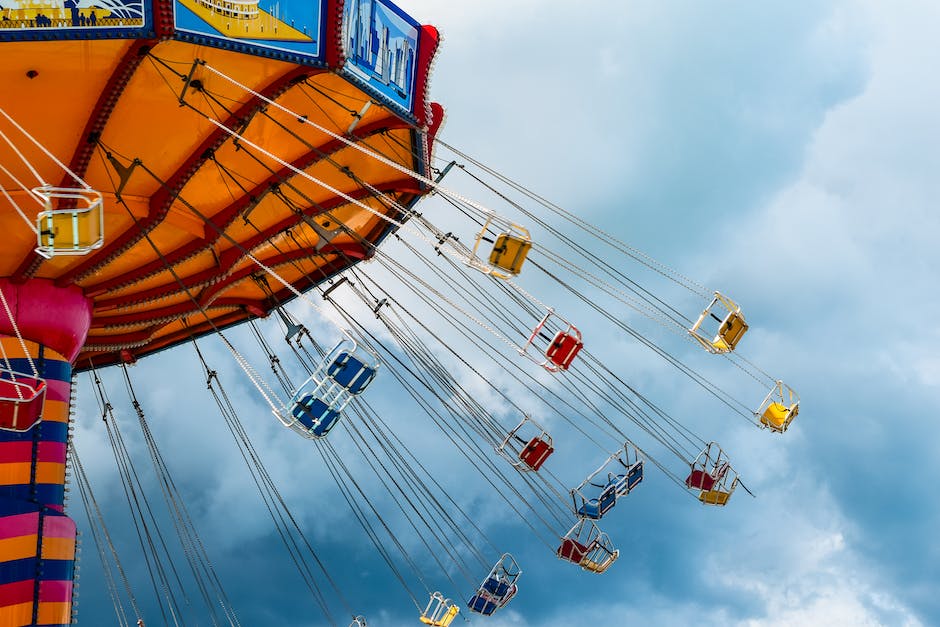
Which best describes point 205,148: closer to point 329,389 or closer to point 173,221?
point 173,221

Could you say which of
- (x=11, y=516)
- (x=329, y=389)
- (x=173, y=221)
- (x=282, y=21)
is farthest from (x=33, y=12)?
(x=11, y=516)

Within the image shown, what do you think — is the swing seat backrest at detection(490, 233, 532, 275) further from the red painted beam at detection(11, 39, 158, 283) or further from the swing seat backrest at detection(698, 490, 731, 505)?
the swing seat backrest at detection(698, 490, 731, 505)

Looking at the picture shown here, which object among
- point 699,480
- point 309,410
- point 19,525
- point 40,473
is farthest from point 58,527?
point 699,480

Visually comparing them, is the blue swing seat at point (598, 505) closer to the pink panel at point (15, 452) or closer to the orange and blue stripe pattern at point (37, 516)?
the orange and blue stripe pattern at point (37, 516)

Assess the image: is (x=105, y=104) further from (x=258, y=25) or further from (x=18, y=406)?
(x=18, y=406)

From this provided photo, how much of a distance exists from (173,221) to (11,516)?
5.97m

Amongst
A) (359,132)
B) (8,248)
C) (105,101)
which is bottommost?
(8,248)

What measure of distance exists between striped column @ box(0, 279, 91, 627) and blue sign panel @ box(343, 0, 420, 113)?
307 inches

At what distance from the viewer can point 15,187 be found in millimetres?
17203

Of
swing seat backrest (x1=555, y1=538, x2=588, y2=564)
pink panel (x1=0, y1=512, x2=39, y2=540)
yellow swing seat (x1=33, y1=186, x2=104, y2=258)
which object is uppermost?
yellow swing seat (x1=33, y1=186, x2=104, y2=258)

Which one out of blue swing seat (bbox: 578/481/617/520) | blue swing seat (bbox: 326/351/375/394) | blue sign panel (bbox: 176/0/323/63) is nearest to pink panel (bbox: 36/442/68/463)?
blue swing seat (bbox: 326/351/375/394)

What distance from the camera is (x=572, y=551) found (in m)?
24.1

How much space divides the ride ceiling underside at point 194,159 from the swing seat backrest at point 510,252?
2.53 m

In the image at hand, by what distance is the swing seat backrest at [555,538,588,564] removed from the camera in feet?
78.8
